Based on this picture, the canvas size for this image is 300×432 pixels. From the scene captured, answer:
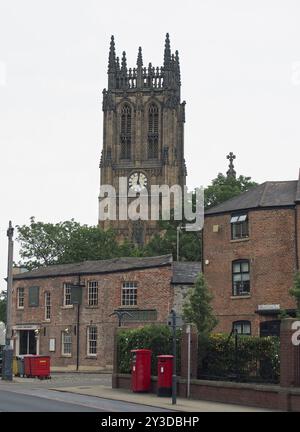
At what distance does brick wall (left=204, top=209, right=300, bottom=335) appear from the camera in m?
40.5

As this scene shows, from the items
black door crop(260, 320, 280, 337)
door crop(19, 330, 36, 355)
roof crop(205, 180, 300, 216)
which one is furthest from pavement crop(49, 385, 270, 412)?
door crop(19, 330, 36, 355)

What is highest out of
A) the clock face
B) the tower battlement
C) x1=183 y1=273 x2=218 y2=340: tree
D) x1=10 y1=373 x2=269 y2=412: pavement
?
the tower battlement

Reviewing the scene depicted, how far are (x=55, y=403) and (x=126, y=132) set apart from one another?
104 meters

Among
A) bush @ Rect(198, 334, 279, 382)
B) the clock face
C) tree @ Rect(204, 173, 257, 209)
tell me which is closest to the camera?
bush @ Rect(198, 334, 279, 382)

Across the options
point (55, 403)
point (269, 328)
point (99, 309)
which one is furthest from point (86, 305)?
point (55, 403)

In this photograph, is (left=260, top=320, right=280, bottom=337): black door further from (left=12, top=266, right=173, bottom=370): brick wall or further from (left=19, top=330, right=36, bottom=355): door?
(left=19, top=330, right=36, bottom=355): door

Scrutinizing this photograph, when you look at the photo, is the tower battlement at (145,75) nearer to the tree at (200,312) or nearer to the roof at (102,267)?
the roof at (102,267)

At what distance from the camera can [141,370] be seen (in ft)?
98.8

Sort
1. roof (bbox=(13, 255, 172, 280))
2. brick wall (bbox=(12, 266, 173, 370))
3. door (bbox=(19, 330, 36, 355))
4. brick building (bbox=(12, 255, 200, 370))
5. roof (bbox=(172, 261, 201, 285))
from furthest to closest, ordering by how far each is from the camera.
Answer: door (bbox=(19, 330, 36, 355)), roof (bbox=(13, 255, 172, 280)), brick building (bbox=(12, 255, 200, 370)), brick wall (bbox=(12, 266, 173, 370)), roof (bbox=(172, 261, 201, 285))

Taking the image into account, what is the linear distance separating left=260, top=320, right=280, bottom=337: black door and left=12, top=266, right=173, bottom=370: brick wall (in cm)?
1066

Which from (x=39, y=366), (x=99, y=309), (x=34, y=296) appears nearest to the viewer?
(x=39, y=366)

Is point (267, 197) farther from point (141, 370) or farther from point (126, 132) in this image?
point (126, 132)

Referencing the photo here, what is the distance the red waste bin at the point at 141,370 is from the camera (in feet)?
98.5

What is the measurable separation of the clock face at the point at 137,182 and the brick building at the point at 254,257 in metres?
77.3
